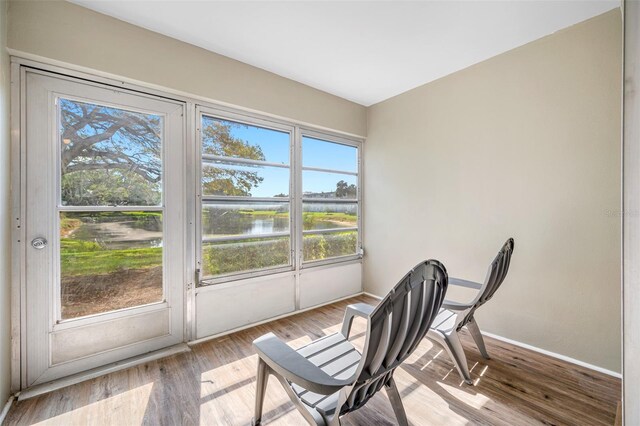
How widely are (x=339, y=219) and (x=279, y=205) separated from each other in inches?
37.6

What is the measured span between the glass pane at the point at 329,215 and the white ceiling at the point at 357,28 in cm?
156

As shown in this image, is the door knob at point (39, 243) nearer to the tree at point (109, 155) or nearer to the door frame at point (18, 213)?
the door frame at point (18, 213)

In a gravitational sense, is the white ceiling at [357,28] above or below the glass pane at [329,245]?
above

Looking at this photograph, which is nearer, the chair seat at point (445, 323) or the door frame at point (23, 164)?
the door frame at point (23, 164)

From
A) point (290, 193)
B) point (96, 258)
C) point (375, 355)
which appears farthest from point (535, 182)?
point (96, 258)

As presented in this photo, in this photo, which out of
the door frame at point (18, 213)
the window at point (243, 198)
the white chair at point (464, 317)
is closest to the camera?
the door frame at point (18, 213)

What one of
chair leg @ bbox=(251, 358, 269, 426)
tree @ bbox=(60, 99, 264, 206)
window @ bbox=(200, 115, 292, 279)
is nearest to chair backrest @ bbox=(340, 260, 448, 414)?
chair leg @ bbox=(251, 358, 269, 426)

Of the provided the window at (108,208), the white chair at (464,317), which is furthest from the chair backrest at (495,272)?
the window at (108,208)

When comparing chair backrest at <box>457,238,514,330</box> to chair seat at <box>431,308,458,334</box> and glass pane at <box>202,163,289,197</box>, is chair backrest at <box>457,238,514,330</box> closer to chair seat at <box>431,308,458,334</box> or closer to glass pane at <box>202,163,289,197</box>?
chair seat at <box>431,308,458,334</box>

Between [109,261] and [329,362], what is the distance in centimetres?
184

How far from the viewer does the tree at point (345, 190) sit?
3.58 meters

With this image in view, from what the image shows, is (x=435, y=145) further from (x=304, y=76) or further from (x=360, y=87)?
(x=304, y=76)

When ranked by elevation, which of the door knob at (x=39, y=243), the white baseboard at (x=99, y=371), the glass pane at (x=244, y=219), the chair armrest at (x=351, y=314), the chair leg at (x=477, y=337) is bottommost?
the white baseboard at (x=99, y=371)

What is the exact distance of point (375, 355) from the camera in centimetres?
107
